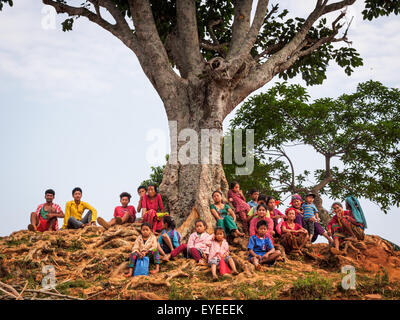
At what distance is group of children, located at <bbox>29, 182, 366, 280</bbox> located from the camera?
754 centimetres

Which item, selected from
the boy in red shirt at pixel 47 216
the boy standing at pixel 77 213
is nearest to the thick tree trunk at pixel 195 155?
the boy standing at pixel 77 213

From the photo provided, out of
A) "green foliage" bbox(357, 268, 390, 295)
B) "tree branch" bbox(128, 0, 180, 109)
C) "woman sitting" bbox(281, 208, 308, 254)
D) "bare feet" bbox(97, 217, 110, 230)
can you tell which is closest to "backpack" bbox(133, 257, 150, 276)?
"bare feet" bbox(97, 217, 110, 230)

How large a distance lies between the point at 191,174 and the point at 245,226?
178cm

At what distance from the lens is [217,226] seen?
8.62 m

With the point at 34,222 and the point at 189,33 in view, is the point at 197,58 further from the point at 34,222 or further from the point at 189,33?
the point at 34,222

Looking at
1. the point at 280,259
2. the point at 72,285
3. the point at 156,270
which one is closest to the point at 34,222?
the point at 72,285

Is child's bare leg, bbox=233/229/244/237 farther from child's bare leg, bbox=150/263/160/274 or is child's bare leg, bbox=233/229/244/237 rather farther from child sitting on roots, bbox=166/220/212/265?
child's bare leg, bbox=150/263/160/274

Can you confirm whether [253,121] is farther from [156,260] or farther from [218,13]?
[156,260]

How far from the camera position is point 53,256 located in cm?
815

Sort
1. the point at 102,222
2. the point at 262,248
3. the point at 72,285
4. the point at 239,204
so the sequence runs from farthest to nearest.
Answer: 1. the point at 102,222
2. the point at 239,204
3. the point at 262,248
4. the point at 72,285

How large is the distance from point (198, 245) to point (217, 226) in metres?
0.81

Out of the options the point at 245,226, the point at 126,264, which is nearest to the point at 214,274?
the point at 126,264

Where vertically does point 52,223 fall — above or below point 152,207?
below
